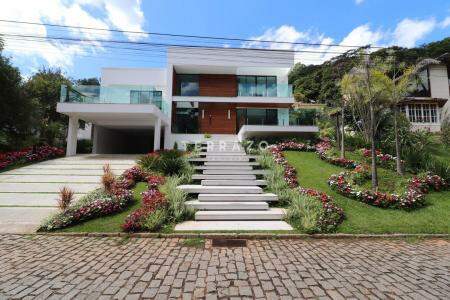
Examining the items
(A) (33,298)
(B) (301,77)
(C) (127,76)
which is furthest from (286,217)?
(B) (301,77)

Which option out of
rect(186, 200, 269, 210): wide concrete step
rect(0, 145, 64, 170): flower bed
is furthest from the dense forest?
rect(0, 145, 64, 170): flower bed

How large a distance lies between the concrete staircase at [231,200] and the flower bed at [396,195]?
259 centimetres

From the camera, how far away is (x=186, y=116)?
68.1 feet

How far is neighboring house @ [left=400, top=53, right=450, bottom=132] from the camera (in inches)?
909

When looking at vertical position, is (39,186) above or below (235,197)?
above

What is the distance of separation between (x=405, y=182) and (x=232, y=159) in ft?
24.0

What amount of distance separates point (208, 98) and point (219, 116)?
6.05 feet

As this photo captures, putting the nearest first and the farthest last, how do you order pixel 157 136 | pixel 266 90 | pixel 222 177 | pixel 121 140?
pixel 222 177 → pixel 157 136 → pixel 266 90 → pixel 121 140

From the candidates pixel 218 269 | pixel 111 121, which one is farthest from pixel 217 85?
pixel 218 269

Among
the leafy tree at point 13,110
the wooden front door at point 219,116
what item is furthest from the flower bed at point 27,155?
the wooden front door at point 219,116

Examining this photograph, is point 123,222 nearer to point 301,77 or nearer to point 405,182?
point 405,182

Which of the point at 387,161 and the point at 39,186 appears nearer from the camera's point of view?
the point at 39,186

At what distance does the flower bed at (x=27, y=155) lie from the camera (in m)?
12.7

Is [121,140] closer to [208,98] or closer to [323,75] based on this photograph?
[208,98]
